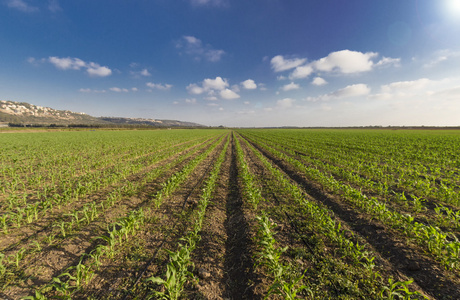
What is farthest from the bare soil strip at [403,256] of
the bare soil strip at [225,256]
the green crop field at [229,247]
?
the bare soil strip at [225,256]

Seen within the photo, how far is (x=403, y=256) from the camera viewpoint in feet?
15.0

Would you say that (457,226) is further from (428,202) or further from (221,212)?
(221,212)

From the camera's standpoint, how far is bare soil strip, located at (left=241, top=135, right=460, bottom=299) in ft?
12.1

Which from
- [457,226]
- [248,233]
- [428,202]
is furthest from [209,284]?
[428,202]

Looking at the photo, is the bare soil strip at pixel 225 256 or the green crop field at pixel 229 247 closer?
the green crop field at pixel 229 247

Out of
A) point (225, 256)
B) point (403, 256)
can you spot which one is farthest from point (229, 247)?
point (403, 256)

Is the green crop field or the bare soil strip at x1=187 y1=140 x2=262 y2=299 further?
the bare soil strip at x1=187 y1=140 x2=262 y2=299

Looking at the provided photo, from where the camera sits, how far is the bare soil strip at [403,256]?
12.1ft

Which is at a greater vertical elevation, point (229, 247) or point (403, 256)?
point (403, 256)

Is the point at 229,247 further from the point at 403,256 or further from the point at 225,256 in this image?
the point at 403,256

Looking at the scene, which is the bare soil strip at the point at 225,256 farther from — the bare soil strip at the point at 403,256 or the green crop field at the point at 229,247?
the bare soil strip at the point at 403,256

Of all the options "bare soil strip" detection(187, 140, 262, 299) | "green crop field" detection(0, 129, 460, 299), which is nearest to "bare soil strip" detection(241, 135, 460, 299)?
"green crop field" detection(0, 129, 460, 299)

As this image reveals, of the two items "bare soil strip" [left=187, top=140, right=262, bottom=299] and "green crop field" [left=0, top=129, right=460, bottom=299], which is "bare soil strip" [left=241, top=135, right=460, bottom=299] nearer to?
"green crop field" [left=0, top=129, right=460, bottom=299]

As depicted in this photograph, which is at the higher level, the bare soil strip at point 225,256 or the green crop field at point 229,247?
the green crop field at point 229,247
